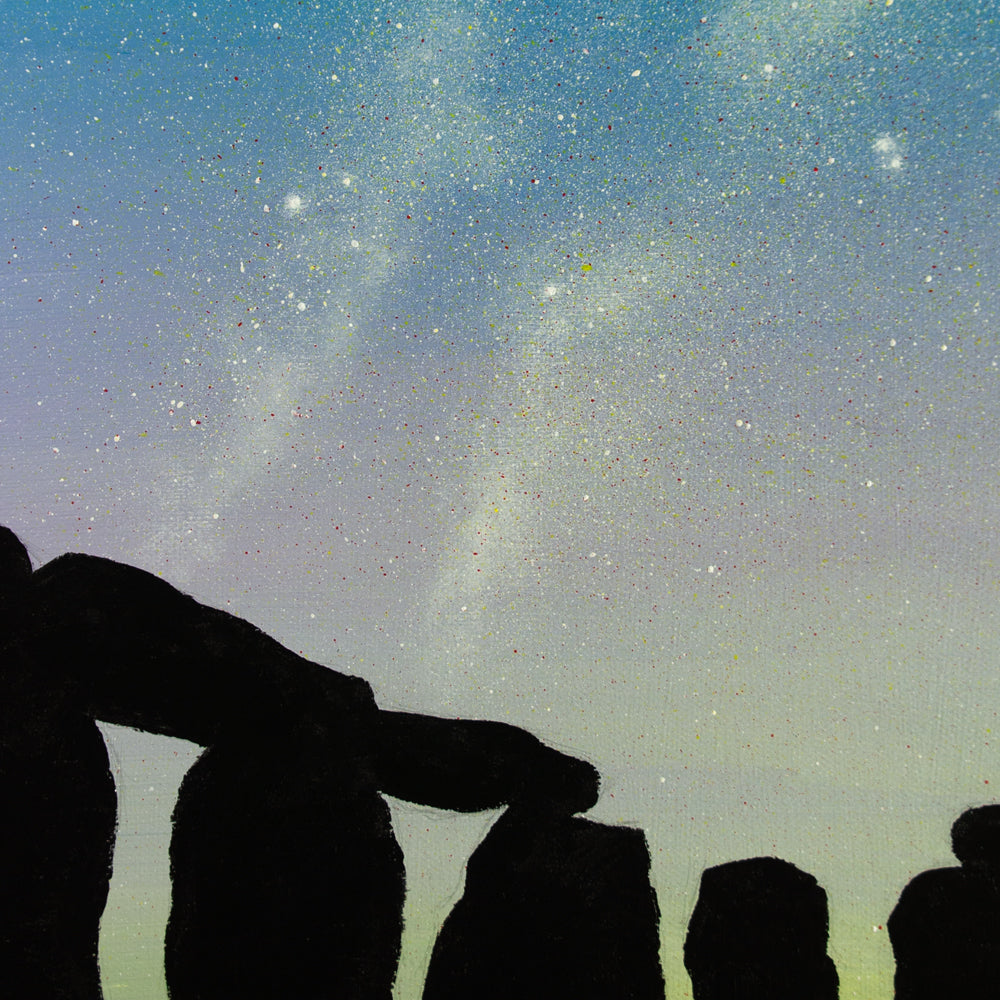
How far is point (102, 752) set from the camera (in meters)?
1.17

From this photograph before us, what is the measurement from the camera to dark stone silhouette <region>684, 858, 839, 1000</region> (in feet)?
3.35

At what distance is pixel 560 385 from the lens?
1162 mm

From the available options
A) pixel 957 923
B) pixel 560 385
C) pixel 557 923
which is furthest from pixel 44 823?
pixel 957 923

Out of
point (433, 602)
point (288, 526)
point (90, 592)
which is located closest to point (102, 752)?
point (90, 592)

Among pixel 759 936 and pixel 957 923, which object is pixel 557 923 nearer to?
pixel 759 936

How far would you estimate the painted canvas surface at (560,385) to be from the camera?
1.04 meters

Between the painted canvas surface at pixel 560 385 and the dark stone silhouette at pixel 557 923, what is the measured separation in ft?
0.11

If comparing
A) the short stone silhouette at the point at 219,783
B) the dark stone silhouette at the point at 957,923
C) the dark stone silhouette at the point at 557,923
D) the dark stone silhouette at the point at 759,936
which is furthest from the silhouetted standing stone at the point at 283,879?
the dark stone silhouette at the point at 957,923

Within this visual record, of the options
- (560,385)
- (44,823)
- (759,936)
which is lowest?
(759,936)

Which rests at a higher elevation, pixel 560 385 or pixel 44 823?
pixel 560 385

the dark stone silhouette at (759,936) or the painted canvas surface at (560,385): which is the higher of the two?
the painted canvas surface at (560,385)

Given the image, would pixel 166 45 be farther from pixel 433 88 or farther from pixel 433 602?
pixel 433 602

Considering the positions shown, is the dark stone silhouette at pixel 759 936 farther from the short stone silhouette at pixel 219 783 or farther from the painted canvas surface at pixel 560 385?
the short stone silhouette at pixel 219 783

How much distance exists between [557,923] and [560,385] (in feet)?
2.65
